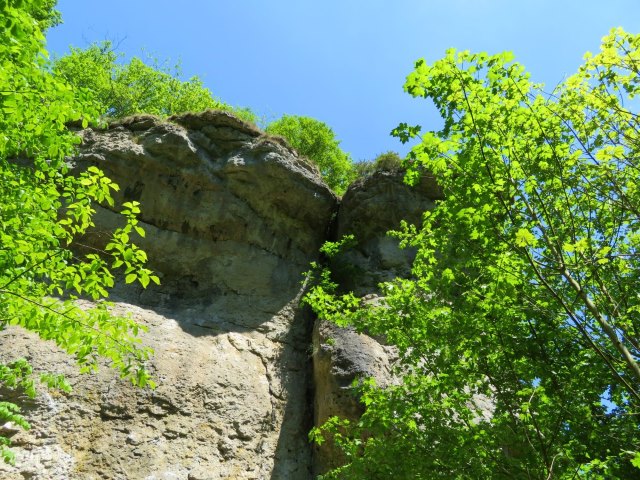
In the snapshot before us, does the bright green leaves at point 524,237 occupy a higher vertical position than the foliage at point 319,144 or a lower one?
lower

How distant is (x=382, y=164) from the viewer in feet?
63.4

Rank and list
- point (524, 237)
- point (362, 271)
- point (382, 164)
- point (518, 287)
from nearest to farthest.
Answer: point (524, 237), point (518, 287), point (362, 271), point (382, 164)

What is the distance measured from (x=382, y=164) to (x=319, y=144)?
756 cm

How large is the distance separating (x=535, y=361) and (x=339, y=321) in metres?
2.77

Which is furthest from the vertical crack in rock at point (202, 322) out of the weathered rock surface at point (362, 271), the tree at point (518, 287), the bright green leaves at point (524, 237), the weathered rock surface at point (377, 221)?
the bright green leaves at point (524, 237)

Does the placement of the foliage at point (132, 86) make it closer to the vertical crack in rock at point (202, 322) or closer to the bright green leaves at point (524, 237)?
the vertical crack in rock at point (202, 322)

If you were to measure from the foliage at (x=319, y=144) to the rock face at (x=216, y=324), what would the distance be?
8982 mm

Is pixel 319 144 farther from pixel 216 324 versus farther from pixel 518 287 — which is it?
pixel 518 287

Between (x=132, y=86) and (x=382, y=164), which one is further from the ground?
(x=132, y=86)

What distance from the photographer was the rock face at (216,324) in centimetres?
1033

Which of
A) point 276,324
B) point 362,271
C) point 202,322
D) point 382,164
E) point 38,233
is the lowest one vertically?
point 38,233

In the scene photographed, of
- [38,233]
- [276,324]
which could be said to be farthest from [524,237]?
[276,324]

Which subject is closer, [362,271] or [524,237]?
[524,237]

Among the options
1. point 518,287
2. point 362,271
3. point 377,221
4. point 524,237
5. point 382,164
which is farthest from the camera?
point 382,164
